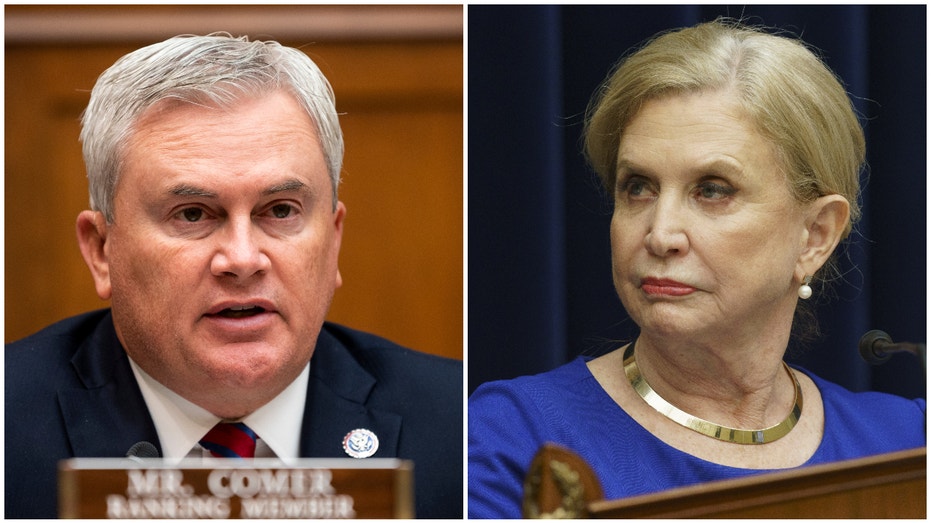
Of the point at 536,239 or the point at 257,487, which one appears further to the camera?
the point at 536,239

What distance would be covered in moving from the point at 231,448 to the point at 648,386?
87cm

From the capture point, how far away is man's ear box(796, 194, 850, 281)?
2477mm

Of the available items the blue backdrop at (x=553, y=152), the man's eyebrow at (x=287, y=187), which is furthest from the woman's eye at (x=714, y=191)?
the man's eyebrow at (x=287, y=187)

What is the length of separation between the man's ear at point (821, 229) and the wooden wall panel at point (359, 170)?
2.39 feet

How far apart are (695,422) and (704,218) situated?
0.43m

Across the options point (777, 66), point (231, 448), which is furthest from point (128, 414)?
point (777, 66)

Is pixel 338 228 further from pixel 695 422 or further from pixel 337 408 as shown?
pixel 695 422

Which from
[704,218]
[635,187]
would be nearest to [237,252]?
[635,187]

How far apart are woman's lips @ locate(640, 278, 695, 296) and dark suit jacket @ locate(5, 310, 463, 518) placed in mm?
484

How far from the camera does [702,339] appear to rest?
2.47 m

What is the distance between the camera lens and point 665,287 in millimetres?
2441

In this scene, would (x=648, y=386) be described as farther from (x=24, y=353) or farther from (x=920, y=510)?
(x=24, y=353)

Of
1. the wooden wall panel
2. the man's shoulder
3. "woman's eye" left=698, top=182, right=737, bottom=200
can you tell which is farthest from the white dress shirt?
"woman's eye" left=698, top=182, right=737, bottom=200

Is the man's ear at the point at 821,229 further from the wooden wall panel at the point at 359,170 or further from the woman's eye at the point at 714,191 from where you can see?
the wooden wall panel at the point at 359,170
